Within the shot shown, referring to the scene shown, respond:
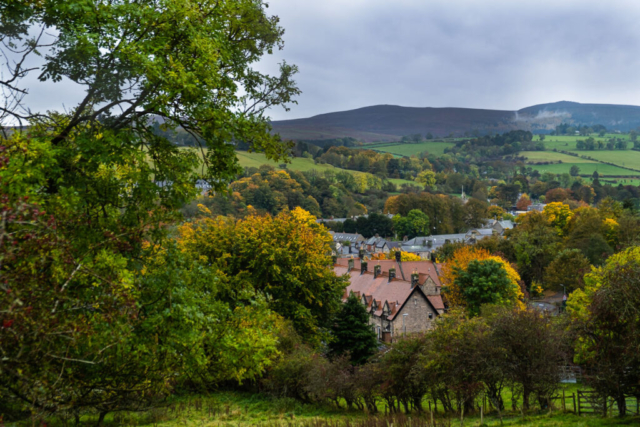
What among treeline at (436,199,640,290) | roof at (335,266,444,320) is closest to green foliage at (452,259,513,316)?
roof at (335,266,444,320)

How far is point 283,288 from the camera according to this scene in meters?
29.6

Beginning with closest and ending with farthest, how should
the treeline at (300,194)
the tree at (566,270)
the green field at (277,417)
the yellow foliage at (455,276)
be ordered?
1. the green field at (277,417)
2. the yellow foliage at (455,276)
3. the tree at (566,270)
4. the treeline at (300,194)

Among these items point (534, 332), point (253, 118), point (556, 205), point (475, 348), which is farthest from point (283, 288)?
point (556, 205)

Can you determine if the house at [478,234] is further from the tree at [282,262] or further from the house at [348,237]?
the tree at [282,262]

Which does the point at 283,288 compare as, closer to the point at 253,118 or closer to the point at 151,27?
the point at 253,118

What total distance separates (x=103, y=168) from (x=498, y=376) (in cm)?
1582

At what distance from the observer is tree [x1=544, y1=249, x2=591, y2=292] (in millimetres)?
65688

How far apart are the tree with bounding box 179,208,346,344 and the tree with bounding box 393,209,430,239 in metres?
118

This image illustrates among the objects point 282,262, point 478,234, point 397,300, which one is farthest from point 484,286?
point 478,234

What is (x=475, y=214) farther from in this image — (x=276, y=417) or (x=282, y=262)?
(x=276, y=417)

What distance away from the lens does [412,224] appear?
148 m

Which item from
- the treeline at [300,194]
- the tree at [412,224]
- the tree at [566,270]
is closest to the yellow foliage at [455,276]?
the tree at [566,270]

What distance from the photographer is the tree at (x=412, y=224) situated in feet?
486

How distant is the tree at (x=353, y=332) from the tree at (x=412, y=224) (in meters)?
116
